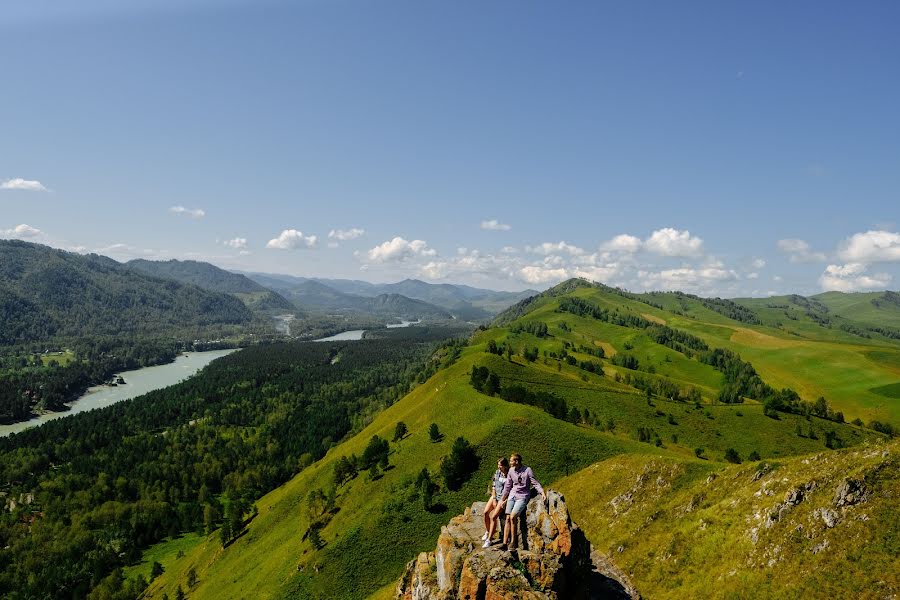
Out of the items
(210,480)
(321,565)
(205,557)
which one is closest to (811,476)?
(321,565)

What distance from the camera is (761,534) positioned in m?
44.7

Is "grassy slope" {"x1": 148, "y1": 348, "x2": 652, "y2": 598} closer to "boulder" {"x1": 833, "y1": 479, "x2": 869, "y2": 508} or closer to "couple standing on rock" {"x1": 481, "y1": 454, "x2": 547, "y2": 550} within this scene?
"boulder" {"x1": 833, "y1": 479, "x2": 869, "y2": 508}

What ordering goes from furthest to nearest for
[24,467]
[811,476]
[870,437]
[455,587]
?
[24,467] < [870,437] < [811,476] < [455,587]

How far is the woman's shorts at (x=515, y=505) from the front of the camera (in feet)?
92.5

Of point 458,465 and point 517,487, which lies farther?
point 458,465

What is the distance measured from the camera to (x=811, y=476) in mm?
46406

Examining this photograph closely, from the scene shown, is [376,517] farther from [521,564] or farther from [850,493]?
[850,493]

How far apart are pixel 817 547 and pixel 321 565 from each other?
75.0 m

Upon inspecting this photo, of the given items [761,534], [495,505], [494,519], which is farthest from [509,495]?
[761,534]

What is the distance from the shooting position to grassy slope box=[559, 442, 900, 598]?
3762 cm

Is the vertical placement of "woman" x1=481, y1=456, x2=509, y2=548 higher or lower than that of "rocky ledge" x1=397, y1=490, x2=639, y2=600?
higher

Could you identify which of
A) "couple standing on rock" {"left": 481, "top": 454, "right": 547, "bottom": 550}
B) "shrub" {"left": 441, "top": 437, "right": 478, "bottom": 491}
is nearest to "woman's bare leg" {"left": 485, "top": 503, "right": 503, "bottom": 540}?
"couple standing on rock" {"left": 481, "top": 454, "right": 547, "bottom": 550}

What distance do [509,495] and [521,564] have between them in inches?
180

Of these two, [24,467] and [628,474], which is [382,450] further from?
[24,467]
